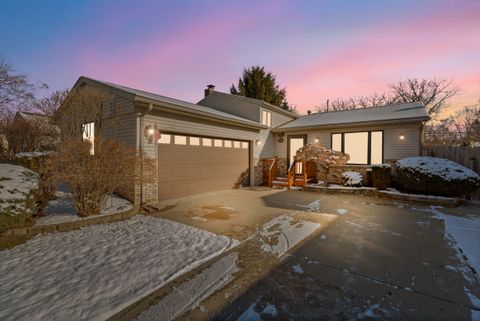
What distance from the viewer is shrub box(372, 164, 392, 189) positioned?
850 centimetres

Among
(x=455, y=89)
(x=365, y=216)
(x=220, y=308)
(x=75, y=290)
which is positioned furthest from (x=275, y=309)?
(x=455, y=89)

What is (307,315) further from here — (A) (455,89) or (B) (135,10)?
(A) (455,89)

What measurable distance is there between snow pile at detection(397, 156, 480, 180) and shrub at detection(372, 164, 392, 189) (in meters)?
0.45

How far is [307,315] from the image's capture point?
6.93 feet

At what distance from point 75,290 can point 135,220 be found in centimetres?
286

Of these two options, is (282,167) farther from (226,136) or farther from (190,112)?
(190,112)

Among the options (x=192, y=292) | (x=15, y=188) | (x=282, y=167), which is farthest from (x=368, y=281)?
(x=282, y=167)

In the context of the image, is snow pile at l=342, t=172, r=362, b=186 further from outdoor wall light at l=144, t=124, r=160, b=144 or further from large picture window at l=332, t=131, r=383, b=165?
outdoor wall light at l=144, t=124, r=160, b=144

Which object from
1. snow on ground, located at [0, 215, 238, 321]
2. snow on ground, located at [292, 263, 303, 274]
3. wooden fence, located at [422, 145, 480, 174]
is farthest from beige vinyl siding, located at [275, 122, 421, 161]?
snow on ground, located at [0, 215, 238, 321]

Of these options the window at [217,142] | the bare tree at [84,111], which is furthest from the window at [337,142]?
the bare tree at [84,111]

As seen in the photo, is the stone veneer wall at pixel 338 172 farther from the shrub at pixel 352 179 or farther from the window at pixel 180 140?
the window at pixel 180 140

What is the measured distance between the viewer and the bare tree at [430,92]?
23.2 meters

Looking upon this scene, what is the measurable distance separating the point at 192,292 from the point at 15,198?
396cm

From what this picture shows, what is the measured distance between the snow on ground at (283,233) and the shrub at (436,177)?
531 cm
